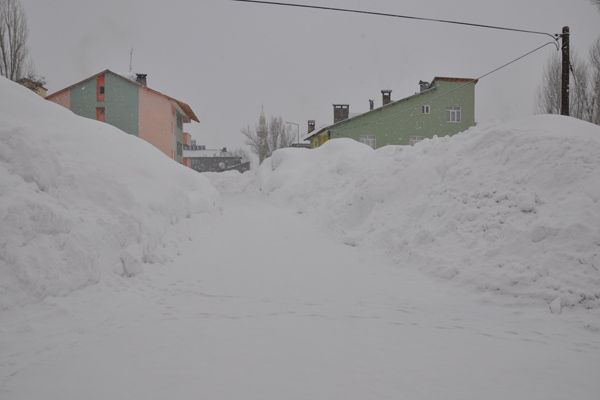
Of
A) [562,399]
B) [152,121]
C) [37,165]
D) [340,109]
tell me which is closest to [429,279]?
[562,399]

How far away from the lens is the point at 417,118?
31.2 meters

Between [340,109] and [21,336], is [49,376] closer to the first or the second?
[21,336]

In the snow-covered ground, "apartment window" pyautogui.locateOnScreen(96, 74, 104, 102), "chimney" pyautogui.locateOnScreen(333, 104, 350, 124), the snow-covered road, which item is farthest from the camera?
"chimney" pyautogui.locateOnScreen(333, 104, 350, 124)

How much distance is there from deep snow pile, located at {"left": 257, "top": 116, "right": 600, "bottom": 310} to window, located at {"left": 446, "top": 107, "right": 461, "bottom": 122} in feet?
80.7

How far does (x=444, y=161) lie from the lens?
26.0ft

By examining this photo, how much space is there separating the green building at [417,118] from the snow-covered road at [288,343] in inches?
1117

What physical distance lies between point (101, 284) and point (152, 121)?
28.1m

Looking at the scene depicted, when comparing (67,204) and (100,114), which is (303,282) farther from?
(100,114)

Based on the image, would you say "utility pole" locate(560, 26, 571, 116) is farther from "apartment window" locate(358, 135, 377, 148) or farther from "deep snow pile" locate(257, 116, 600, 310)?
"apartment window" locate(358, 135, 377, 148)

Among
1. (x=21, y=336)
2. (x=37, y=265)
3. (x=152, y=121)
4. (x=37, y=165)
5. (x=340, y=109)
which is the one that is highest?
(x=340, y=109)

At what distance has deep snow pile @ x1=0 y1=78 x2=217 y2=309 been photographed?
3.67m

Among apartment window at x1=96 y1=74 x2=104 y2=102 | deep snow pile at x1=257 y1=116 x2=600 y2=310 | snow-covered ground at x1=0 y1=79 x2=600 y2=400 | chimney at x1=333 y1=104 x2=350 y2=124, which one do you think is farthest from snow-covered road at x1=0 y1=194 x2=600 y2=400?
chimney at x1=333 y1=104 x2=350 y2=124

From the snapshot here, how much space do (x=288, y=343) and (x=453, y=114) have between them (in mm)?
33260

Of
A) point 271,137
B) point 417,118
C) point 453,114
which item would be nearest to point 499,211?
point 417,118
